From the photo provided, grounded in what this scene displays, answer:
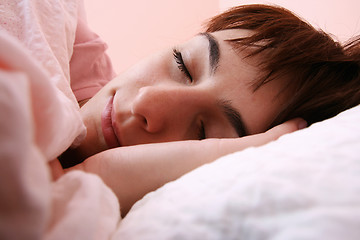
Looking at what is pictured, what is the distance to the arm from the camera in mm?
392

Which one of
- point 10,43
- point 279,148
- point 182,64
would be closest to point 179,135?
point 182,64

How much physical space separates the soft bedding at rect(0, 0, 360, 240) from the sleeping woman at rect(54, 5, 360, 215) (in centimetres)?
21

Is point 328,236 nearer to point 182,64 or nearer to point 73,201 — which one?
point 73,201

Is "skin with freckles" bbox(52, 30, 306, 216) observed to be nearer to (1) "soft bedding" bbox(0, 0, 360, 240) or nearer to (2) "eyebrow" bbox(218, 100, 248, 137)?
(2) "eyebrow" bbox(218, 100, 248, 137)

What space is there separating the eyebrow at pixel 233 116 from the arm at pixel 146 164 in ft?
0.38

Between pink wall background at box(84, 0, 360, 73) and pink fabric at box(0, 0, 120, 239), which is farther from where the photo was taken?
pink wall background at box(84, 0, 360, 73)

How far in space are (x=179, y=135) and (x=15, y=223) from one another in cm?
42

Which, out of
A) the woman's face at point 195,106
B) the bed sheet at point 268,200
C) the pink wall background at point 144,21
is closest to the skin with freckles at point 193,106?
the woman's face at point 195,106

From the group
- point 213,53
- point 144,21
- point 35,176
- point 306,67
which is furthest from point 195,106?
point 144,21

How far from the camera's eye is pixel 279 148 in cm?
29

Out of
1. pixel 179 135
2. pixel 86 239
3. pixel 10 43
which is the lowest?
pixel 179 135

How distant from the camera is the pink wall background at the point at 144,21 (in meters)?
1.71

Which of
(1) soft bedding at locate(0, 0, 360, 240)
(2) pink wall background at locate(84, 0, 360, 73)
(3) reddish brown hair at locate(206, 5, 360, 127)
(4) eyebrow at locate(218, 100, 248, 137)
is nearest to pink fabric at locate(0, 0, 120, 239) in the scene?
(1) soft bedding at locate(0, 0, 360, 240)

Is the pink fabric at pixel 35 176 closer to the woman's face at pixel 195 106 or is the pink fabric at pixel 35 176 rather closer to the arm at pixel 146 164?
the arm at pixel 146 164
